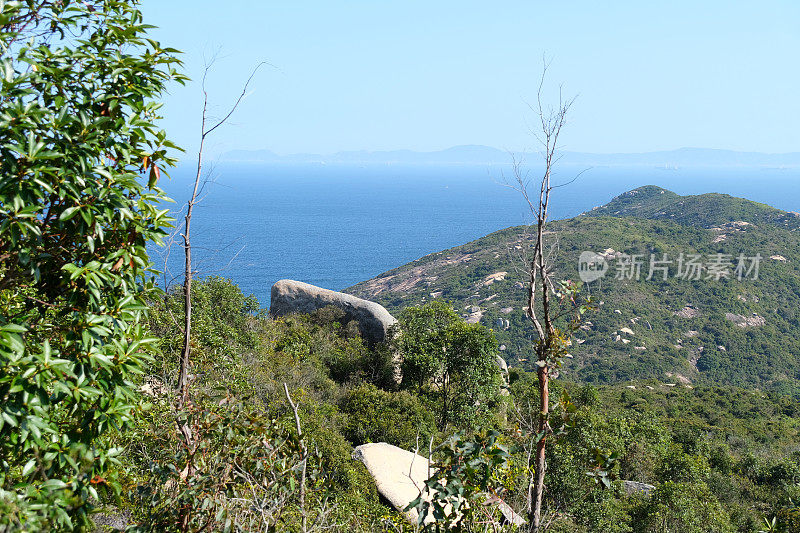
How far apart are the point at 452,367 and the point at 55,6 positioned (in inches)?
741

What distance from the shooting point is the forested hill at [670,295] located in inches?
2007

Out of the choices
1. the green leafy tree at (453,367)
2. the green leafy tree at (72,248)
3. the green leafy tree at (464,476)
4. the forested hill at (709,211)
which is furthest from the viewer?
the forested hill at (709,211)

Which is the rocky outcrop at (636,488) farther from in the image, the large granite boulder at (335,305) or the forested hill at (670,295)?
the forested hill at (670,295)

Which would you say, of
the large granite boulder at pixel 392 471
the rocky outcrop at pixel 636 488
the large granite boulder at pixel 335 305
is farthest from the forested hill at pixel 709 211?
the large granite boulder at pixel 392 471

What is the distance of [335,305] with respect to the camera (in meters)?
26.5

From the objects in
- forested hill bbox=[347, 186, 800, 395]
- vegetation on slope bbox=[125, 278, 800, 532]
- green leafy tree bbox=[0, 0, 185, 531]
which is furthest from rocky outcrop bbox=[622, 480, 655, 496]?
forested hill bbox=[347, 186, 800, 395]

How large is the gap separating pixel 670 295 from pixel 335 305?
48054 mm

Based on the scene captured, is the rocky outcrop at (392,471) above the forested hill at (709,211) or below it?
below

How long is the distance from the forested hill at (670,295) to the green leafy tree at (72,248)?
40678 millimetres

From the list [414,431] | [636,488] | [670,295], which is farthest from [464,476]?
[670,295]

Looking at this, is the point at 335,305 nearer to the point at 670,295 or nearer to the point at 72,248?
the point at 72,248

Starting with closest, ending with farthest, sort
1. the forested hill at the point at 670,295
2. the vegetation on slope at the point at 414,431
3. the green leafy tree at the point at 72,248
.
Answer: the green leafy tree at the point at 72,248
the vegetation on slope at the point at 414,431
the forested hill at the point at 670,295

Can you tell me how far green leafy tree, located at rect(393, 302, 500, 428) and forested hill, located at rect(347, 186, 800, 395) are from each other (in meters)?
22.6

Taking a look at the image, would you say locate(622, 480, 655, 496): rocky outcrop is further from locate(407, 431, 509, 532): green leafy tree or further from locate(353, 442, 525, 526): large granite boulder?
locate(407, 431, 509, 532): green leafy tree
